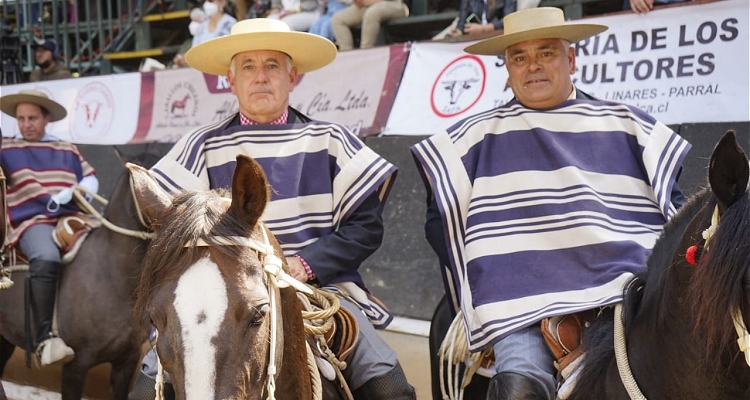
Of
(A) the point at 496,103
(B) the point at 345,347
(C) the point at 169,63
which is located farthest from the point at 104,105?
(B) the point at 345,347

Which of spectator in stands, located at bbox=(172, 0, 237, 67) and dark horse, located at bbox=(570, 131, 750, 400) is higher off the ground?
spectator in stands, located at bbox=(172, 0, 237, 67)

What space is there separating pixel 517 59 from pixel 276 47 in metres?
1.03

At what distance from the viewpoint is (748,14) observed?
214 inches

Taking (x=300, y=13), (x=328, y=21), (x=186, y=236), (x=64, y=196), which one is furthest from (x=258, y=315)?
(x=300, y=13)

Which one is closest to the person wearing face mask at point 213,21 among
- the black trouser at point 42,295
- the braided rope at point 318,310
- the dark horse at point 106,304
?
the dark horse at point 106,304

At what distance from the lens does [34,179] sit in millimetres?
5961

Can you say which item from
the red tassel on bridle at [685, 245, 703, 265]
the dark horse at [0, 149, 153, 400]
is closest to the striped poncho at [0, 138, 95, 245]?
the dark horse at [0, 149, 153, 400]

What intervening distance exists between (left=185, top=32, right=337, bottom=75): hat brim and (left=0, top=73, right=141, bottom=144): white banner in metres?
6.59

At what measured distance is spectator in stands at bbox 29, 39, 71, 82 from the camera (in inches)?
425

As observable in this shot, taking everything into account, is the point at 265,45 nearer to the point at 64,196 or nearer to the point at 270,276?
the point at 270,276

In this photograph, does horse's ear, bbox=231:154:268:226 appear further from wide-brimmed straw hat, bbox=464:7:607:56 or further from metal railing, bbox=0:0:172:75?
metal railing, bbox=0:0:172:75

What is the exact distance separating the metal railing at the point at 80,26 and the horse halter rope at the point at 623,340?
11.0 metres

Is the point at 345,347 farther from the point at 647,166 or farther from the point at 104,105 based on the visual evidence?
the point at 104,105

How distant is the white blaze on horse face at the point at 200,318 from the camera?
6.53 feet
